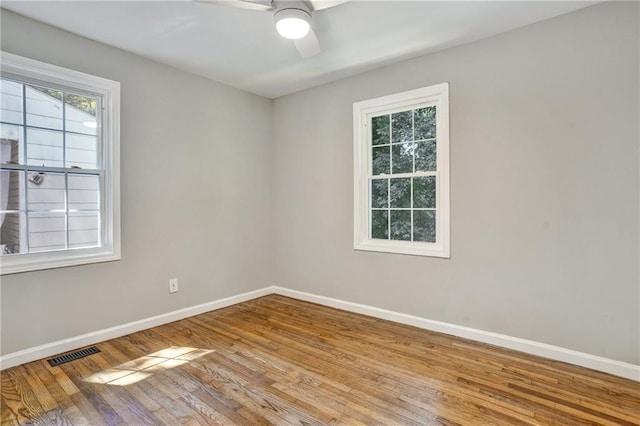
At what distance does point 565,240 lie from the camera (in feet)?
8.11

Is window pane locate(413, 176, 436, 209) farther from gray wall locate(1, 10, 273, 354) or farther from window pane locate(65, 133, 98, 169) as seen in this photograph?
window pane locate(65, 133, 98, 169)

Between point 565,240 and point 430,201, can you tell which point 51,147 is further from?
point 565,240

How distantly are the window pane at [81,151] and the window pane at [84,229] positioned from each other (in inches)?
16.6

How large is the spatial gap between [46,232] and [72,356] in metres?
0.99

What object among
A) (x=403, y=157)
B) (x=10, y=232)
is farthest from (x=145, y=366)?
(x=403, y=157)

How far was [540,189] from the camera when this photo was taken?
101 inches

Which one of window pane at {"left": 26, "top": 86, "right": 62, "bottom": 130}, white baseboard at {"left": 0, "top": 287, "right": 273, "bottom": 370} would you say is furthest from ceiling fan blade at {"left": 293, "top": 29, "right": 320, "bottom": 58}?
white baseboard at {"left": 0, "top": 287, "right": 273, "bottom": 370}

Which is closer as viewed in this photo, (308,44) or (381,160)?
(308,44)

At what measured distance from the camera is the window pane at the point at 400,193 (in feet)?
10.9

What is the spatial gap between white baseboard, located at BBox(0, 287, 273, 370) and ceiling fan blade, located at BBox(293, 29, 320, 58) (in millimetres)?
2744

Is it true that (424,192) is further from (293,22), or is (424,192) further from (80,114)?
(80,114)

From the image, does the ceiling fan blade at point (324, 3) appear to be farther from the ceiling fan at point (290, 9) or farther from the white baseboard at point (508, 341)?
the white baseboard at point (508, 341)

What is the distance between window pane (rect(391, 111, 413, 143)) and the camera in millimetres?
3316

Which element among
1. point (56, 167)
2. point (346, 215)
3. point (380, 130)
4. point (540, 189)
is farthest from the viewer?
point (346, 215)
